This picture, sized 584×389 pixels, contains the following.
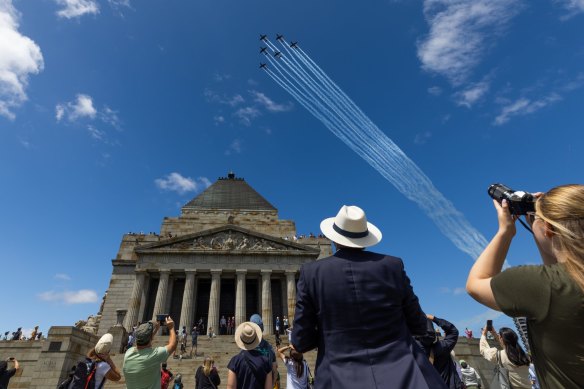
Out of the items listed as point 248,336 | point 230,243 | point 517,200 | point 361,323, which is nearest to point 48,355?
point 230,243

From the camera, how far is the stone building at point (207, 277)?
3194 centimetres

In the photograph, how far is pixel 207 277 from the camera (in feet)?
114

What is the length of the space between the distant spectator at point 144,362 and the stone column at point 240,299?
1069 inches

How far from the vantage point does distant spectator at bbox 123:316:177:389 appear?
480cm

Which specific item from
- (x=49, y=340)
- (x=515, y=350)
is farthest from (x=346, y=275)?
(x=49, y=340)

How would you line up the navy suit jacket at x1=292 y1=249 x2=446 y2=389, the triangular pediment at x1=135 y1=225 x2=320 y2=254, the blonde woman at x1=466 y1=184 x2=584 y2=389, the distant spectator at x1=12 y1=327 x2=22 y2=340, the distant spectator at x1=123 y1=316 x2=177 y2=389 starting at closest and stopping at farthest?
the blonde woman at x1=466 y1=184 x2=584 y2=389 → the navy suit jacket at x1=292 y1=249 x2=446 y2=389 → the distant spectator at x1=123 y1=316 x2=177 y2=389 → the distant spectator at x1=12 y1=327 x2=22 y2=340 → the triangular pediment at x1=135 y1=225 x2=320 y2=254

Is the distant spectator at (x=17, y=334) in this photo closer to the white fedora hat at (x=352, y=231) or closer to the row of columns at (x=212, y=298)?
the row of columns at (x=212, y=298)

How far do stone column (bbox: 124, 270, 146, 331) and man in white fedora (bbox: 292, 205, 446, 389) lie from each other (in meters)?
31.2

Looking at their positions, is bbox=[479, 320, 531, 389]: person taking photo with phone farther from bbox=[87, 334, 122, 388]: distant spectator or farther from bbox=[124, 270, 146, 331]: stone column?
bbox=[124, 270, 146, 331]: stone column

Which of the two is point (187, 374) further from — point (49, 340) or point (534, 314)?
point (534, 314)

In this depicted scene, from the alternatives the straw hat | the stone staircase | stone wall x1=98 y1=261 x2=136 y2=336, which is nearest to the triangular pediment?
stone wall x1=98 y1=261 x2=136 y2=336

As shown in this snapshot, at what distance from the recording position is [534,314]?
6.56 ft

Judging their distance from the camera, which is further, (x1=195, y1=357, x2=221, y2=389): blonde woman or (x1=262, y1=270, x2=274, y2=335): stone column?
(x1=262, y1=270, x2=274, y2=335): stone column

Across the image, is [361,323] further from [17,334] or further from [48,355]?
[17,334]
